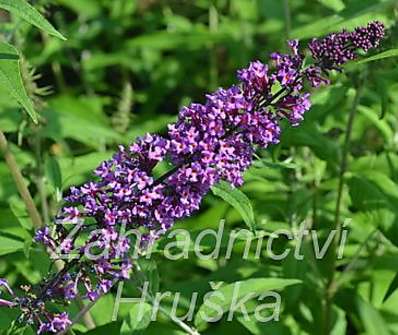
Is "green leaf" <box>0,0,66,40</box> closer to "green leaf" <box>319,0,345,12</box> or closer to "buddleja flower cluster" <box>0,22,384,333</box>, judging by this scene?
"buddleja flower cluster" <box>0,22,384,333</box>

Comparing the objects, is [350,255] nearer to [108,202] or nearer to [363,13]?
[363,13]

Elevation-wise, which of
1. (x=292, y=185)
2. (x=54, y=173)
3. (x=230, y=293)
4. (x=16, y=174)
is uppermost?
(x=292, y=185)

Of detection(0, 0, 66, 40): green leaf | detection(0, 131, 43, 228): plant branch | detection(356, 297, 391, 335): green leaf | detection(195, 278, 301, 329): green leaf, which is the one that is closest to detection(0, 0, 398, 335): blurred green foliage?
detection(356, 297, 391, 335): green leaf

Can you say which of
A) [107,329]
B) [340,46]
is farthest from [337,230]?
[340,46]

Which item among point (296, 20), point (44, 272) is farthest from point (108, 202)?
point (296, 20)

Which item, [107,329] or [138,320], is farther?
[107,329]

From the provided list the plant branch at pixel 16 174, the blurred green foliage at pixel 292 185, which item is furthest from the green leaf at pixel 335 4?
the plant branch at pixel 16 174

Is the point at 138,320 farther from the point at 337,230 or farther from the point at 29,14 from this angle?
the point at 337,230
